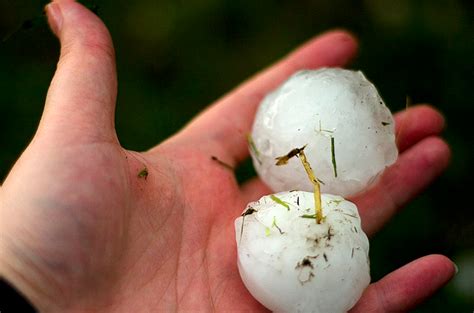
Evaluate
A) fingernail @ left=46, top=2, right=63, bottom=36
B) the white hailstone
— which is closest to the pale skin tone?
fingernail @ left=46, top=2, right=63, bottom=36

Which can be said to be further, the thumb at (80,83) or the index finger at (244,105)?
the index finger at (244,105)

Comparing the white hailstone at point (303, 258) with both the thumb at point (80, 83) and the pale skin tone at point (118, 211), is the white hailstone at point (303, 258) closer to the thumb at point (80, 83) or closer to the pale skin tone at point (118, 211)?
the pale skin tone at point (118, 211)

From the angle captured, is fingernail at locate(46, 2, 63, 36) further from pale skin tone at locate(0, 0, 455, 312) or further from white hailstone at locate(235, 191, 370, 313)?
white hailstone at locate(235, 191, 370, 313)

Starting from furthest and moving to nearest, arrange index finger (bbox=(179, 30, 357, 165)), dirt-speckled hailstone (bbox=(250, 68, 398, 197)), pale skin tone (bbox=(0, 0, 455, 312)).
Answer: index finger (bbox=(179, 30, 357, 165)), dirt-speckled hailstone (bbox=(250, 68, 398, 197)), pale skin tone (bbox=(0, 0, 455, 312))

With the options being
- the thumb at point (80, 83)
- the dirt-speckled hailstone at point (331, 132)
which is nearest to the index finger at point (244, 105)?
the dirt-speckled hailstone at point (331, 132)

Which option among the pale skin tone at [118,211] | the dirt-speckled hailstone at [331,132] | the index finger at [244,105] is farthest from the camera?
the index finger at [244,105]

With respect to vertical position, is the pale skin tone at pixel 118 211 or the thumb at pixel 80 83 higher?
the thumb at pixel 80 83
